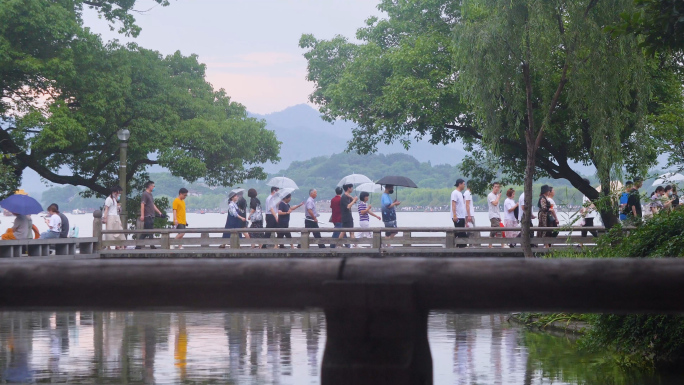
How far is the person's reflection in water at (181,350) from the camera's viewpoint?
297 inches

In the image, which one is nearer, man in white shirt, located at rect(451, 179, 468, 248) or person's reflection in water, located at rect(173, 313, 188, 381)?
person's reflection in water, located at rect(173, 313, 188, 381)

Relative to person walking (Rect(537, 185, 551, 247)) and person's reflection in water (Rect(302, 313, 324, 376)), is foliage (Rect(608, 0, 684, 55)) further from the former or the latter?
person walking (Rect(537, 185, 551, 247))

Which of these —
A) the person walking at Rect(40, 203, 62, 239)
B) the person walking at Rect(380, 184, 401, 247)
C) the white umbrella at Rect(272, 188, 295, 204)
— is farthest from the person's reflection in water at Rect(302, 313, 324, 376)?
the white umbrella at Rect(272, 188, 295, 204)

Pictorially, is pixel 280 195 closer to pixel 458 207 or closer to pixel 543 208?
pixel 458 207

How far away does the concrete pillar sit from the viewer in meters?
2.02

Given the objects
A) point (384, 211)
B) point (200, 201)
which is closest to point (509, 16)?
point (384, 211)

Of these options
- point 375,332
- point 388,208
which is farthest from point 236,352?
point 388,208

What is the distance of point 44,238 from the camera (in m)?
22.8

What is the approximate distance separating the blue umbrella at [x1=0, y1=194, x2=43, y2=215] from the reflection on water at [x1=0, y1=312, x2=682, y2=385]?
9854mm

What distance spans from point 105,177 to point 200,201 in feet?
450

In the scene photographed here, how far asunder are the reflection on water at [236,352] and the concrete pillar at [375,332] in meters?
4.30

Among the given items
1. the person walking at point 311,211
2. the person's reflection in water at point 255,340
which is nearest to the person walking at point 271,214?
the person walking at point 311,211

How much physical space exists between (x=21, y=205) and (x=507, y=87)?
1179 centimetres

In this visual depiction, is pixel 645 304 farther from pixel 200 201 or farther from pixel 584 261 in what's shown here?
pixel 200 201
